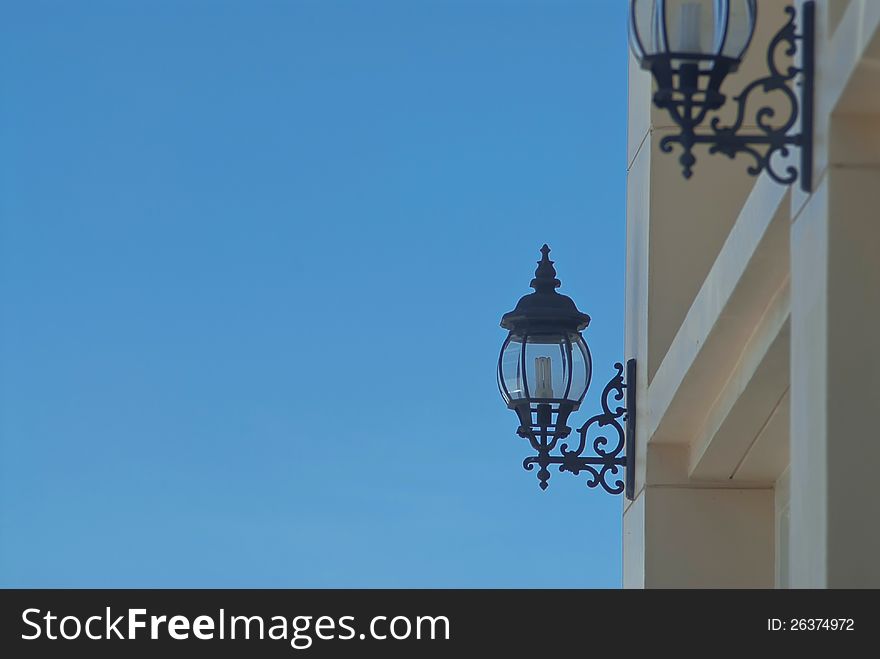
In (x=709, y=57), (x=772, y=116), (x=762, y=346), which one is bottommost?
(x=762, y=346)

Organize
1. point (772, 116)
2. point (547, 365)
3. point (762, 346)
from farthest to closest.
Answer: point (547, 365) < point (762, 346) < point (772, 116)

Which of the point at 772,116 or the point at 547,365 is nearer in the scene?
the point at 772,116

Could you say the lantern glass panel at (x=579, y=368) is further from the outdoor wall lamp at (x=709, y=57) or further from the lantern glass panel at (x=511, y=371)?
the outdoor wall lamp at (x=709, y=57)

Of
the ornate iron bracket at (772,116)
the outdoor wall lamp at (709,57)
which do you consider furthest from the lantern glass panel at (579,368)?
the ornate iron bracket at (772,116)

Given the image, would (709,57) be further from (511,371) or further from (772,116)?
(511,371)

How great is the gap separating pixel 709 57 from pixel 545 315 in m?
3.49

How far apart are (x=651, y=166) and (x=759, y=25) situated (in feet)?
2.78

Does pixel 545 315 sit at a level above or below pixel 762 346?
above

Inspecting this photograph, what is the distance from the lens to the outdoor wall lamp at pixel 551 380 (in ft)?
30.3

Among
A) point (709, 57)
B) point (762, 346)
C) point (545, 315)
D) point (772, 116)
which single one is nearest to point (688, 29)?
point (709, 57)

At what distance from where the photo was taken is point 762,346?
7.30 m

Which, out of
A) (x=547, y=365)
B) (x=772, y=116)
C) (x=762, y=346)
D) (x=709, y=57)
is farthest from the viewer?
(x=547, y=365)
